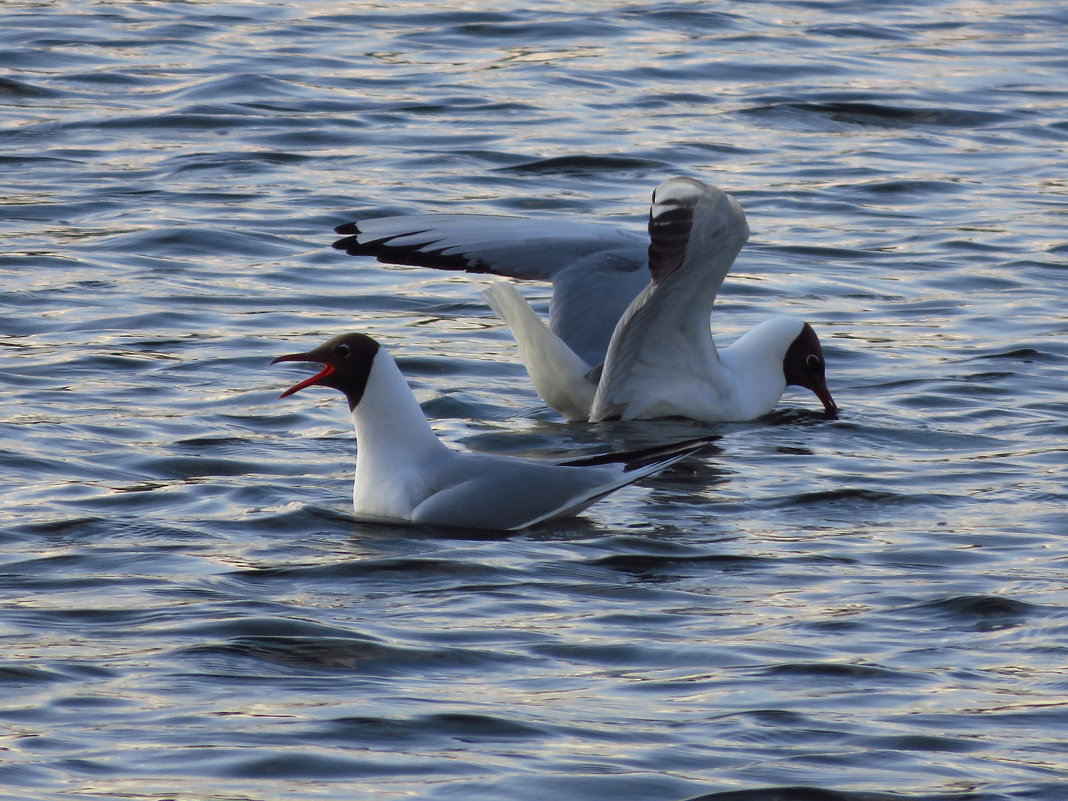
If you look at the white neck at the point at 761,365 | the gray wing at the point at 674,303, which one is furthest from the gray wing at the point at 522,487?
the white neck at the point at 761,365

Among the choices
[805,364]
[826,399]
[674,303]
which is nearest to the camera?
[674,303]

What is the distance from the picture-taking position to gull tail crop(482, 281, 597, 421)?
921cm

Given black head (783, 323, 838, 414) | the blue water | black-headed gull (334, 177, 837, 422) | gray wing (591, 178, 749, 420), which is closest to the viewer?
the blue water

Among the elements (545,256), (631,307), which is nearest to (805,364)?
(631,307)

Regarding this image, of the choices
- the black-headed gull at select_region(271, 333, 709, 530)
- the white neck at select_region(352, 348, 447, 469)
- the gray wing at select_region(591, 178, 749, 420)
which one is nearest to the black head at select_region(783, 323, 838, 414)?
the gray wing at select_region(591, 178, 749, 420)

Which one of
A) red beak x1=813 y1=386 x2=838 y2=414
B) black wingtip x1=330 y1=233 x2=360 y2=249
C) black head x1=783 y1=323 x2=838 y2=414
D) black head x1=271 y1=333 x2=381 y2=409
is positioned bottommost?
red beak x1=813 y1=386 x2=838 y2=414

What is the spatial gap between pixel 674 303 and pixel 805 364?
1.12m

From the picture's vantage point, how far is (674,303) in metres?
9.12

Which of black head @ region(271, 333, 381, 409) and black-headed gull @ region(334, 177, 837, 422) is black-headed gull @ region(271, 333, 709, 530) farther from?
black-headed gull @ region(334, 177, 837, 422)

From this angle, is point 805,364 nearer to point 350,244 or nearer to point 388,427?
point 350,244

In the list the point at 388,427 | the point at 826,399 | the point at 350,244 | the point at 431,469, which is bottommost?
the point at 826,399

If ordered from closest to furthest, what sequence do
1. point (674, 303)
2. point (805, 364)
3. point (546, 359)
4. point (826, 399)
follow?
point (674, 303), point (546, 359), point (826, 399), point (805, 364)

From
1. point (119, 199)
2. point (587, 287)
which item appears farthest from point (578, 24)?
point (587, 287)

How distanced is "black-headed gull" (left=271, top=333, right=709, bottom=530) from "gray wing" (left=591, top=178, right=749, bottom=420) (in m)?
1.07
